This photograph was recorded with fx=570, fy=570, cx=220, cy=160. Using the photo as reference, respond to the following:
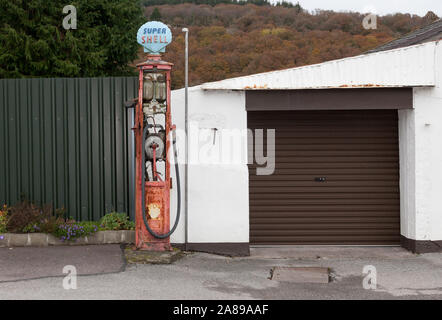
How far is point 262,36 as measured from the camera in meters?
34.6

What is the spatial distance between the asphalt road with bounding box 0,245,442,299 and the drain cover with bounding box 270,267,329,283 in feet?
0.48

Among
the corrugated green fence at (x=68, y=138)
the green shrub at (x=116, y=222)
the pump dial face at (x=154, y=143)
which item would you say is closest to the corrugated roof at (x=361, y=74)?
the pump dial face at (x=154, y=143)

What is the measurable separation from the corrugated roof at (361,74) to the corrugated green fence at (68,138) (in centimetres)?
190

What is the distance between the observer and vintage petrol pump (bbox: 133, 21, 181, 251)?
903cm

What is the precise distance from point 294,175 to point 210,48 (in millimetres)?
19272

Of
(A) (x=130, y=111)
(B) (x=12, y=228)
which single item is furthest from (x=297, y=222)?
(B) (x=12, y=228)

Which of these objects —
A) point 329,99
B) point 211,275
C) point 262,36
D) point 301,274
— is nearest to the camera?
point 211,275

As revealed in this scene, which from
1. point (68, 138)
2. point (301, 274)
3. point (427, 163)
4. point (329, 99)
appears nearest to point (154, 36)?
point (68, 138)

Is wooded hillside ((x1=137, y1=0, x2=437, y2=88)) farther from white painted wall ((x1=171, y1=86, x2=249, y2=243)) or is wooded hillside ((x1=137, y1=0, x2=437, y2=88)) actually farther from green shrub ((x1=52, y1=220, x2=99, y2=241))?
green shrub ((x1=52, y1=220, x2=99, y2=241))

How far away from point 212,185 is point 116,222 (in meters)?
1.82

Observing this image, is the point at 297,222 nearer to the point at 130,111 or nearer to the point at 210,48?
the point at 130,111

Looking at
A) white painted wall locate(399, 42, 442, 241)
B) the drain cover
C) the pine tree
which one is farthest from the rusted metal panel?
the pine tree

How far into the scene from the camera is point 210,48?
94.8 ft

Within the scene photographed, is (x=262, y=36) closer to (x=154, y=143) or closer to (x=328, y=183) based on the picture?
(x=328, y=183)
